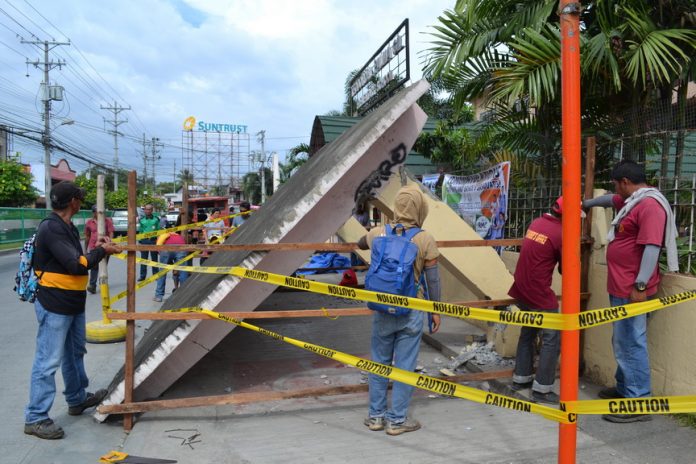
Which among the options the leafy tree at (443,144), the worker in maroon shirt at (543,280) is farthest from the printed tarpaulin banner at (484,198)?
the leafy tree at (443,144)

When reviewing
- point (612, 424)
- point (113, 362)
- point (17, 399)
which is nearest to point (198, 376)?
point (113, 362)

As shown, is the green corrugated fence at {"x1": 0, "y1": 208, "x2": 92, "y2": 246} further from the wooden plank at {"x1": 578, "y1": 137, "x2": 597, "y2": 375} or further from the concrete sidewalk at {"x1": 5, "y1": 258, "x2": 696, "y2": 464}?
the wooden plank at {"x1": 578, "y1": 137, "x2": 597, "y2": 375}

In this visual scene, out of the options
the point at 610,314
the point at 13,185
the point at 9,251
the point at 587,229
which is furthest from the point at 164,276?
the point at 13,185

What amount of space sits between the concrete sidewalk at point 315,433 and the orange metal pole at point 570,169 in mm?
1371

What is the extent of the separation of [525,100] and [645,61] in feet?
6.01

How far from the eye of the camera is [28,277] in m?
3.72

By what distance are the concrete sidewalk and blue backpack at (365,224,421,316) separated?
1.00 m

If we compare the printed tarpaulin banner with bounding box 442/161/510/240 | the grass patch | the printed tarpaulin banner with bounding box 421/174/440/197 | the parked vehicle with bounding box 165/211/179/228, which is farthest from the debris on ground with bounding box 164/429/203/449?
the parked vehicle with bounding box 165/211/179/228

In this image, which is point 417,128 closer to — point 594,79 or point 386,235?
point 386,235

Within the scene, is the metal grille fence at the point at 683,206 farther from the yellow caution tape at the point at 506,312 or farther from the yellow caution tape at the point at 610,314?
the yellow caution tape at the point at 610,314

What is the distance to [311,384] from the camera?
486 cm

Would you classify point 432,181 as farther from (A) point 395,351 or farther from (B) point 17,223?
(B) point 17,223

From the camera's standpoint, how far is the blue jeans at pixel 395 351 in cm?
352

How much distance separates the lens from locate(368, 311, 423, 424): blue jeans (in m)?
Answer: 3.52
